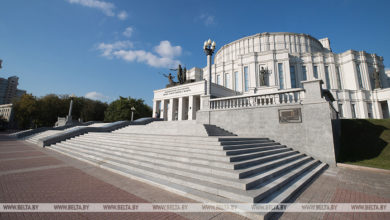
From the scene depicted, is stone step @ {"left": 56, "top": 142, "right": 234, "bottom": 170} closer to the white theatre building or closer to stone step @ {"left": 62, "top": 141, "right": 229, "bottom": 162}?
stone step @ {"left": 62, "top": 141, "right": 229, "bottom": 162}

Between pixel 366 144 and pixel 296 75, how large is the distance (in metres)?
34.2

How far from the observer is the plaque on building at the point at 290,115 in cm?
912

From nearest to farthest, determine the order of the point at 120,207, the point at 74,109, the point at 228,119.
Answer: the point at 120,207 < the point at 228,119 < the point at 74,109

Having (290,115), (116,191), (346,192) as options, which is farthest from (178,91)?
(346,192)

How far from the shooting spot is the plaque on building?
912cm

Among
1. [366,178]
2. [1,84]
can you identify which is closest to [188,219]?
[366,178]

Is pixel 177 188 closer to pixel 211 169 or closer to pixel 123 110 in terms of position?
pixel 211 169

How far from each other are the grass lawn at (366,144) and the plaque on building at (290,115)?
306cm

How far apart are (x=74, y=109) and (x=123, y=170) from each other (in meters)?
53.0

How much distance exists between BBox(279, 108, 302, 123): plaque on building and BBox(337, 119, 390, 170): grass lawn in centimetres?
306

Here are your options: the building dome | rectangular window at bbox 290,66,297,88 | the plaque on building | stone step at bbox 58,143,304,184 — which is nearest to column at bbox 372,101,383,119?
rectangular window at bbox 290,66,297,88

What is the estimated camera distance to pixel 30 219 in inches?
111

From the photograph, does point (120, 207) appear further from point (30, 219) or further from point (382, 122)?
point (382, 122)

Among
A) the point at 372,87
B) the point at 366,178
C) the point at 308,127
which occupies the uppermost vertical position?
the point at 372,87
